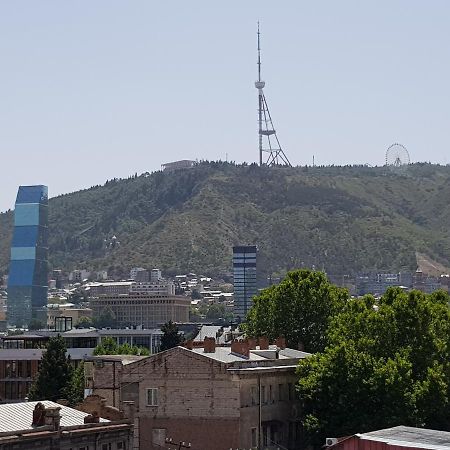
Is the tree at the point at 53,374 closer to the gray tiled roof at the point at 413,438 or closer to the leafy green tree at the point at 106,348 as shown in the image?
the leafy green tree at the point at 106,348

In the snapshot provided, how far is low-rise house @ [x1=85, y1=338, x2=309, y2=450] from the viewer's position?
276ft

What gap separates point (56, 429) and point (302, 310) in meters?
56.1

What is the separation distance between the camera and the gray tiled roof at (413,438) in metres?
55.0

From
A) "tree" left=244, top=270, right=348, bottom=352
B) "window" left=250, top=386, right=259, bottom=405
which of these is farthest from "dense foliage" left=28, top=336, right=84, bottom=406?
"window" left=250, top=386, right=259, bottom=405

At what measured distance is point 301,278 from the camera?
120188mm

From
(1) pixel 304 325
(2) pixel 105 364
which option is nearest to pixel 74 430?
(2) pixel 105 364

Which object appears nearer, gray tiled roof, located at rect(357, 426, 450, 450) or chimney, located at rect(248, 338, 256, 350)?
gray tiled roof, located at rect(357, 426, 450, 450)

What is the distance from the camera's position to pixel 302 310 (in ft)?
387

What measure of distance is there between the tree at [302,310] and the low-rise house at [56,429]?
46.1m

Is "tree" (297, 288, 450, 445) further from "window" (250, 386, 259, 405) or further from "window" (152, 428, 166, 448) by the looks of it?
"window" (152, 428, 166, 448)

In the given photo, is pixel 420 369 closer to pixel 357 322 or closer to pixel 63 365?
pixel 357 322

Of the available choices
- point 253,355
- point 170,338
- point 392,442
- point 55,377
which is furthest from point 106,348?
point 392,442

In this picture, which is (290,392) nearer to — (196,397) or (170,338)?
(196,397)

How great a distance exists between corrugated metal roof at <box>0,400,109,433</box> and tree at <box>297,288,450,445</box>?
66.4 ft
